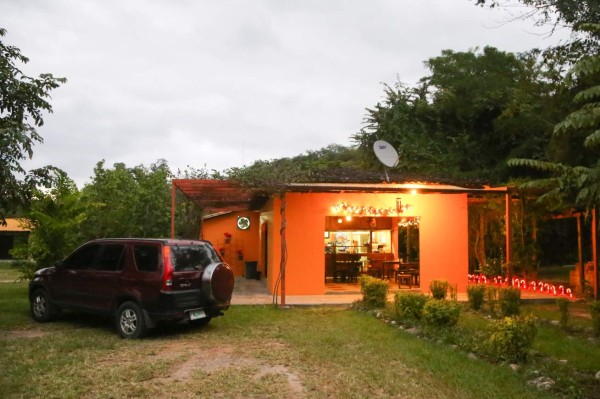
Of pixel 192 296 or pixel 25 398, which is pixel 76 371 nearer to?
pixel 25 398

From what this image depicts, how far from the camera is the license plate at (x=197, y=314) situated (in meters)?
8.49

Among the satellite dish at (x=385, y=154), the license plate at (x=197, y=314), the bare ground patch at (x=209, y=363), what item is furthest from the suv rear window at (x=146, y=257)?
the satellite dish at (x=385, y=154)

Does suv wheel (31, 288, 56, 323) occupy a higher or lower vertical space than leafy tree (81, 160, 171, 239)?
lower

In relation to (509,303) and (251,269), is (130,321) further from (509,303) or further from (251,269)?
(251,269)

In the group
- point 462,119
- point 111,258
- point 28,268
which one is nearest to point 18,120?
point 111,258

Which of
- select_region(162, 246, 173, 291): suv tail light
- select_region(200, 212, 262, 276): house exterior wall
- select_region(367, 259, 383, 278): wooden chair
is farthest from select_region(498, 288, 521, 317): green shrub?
select_region(200, 212, 262, 276): house exterior wall

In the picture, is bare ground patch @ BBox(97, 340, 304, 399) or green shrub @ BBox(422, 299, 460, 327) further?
green shrub @ BBox(422, 299, 460, 327)

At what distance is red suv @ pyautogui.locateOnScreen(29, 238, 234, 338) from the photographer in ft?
27.2

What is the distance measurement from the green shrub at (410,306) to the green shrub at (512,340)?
2.78 meters

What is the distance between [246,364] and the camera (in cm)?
672

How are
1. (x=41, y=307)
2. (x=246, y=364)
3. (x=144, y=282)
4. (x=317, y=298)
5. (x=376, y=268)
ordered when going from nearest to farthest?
(x=246, y=364) < (x=144, y=282) < (x=41, y=307) < (x=317, y=298) < (x=376, y=268)

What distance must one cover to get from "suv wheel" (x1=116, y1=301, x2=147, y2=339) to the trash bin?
485 inches

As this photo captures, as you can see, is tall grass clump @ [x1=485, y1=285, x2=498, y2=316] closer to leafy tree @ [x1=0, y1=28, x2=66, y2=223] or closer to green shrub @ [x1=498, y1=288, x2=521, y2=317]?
green shrub @ [x1=498, y1=288, x2=521, y2=317]

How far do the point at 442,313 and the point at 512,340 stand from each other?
2.07 m
